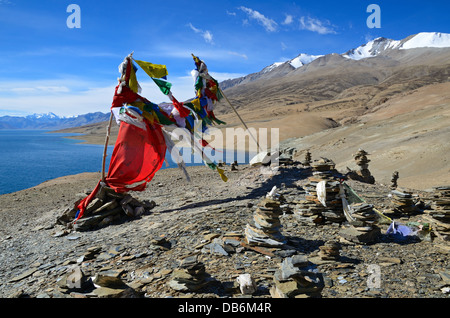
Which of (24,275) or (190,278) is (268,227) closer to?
(190,278)

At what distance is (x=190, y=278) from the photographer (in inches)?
188

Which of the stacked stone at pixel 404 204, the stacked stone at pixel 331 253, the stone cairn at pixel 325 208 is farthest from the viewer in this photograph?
the stacked stone at pixel 404 204

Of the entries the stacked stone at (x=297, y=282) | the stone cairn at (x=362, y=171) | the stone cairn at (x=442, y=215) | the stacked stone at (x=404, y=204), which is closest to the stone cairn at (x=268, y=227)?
the stacked stone at (x=297, y=282)

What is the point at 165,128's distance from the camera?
11.5 metres

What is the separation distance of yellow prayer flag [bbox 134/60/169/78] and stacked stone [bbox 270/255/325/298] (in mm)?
8625

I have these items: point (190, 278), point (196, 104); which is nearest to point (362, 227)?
point (190, 278)

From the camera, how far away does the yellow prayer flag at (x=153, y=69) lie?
10703 millimetres

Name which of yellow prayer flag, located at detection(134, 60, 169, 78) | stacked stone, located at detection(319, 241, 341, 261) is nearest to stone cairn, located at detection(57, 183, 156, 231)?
yellow prayer flag, located at detection(134, 60, 169, 78)

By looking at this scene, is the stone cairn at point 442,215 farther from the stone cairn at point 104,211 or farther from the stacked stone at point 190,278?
the stone cairn at point 104,211

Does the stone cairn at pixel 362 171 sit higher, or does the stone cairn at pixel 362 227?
the stone cairn at pixel 362 171

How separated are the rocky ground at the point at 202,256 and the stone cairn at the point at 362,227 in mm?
120

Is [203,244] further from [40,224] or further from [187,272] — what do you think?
[40,224]

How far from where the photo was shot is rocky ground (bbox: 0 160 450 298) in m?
4.78

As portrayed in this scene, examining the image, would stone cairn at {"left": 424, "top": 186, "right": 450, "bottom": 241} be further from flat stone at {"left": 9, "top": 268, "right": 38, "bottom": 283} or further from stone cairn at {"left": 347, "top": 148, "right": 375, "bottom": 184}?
flat stone at {"left": 9, "top": 268, "right": 38, "bottom": 283}
